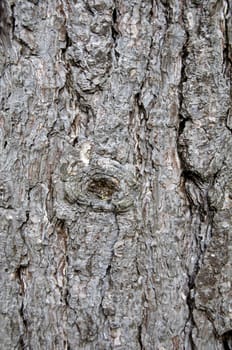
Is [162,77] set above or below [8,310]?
above

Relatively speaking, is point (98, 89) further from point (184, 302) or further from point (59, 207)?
point (184, 302)

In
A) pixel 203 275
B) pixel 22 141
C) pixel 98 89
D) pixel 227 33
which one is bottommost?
pixel 203 275

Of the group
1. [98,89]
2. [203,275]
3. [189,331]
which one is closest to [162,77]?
[98,89]

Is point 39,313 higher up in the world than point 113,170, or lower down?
lower down

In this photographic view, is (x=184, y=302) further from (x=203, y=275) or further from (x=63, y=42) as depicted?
(x=63, y=42)

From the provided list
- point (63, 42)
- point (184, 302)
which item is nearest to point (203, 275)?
point (184, 302)

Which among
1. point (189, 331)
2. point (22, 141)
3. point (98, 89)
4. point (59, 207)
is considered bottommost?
point (189, 331)
